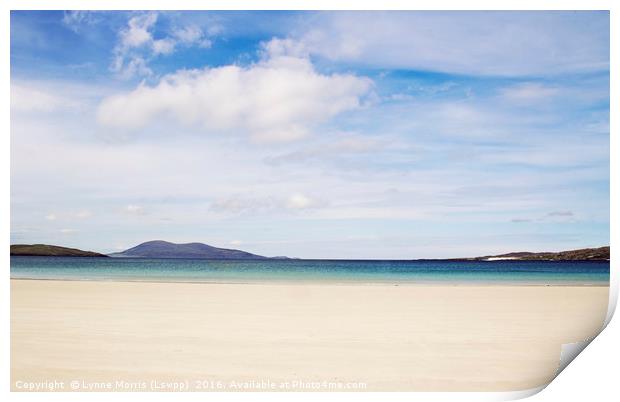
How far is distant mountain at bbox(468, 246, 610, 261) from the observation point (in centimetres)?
457

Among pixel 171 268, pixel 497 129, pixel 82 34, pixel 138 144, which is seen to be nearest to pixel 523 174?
pixel 497 129

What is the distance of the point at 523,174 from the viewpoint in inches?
189

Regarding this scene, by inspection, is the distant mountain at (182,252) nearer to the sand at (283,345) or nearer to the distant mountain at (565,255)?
the sand at (283,345)

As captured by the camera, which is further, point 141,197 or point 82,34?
point 141,197

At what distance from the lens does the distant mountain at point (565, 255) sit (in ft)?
15.0

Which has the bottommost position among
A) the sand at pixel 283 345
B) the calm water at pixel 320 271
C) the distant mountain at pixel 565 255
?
the sand at pixel 283 345

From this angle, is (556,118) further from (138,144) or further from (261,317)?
(138,144)

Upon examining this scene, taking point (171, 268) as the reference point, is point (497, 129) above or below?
above

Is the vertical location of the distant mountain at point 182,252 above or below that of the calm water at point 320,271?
above

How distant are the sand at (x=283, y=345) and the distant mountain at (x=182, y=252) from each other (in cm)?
98

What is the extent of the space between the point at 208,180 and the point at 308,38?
5.49 ft

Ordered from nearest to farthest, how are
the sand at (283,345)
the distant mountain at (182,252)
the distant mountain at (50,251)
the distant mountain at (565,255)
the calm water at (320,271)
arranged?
the sand at (283,345) → the distant mountain at (565,255) → the distant mountain at (50,251) → the distant mountain at (182,252) → the calm water at (320,271)
